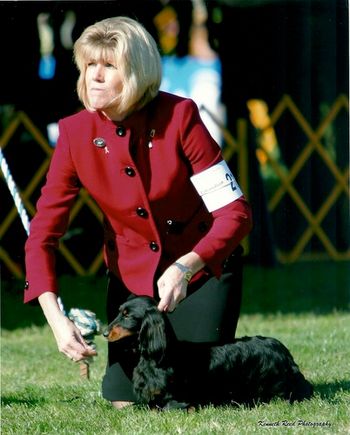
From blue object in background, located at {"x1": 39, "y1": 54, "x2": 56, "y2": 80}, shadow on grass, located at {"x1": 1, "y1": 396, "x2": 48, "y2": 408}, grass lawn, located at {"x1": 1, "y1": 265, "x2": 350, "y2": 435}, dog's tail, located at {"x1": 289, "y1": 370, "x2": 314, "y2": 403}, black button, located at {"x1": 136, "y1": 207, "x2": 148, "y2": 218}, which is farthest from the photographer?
blue object in background, located at {"x1": 39, "y1": 54, "x2": 56, "y2": 80}

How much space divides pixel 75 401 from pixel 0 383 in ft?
3.10

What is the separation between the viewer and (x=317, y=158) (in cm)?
1446

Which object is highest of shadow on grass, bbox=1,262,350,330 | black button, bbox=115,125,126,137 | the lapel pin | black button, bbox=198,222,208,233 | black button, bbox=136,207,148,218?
black button, bbox=115,125,126,137

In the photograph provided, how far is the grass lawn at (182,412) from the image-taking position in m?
3.82

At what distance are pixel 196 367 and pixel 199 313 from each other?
0.71 feet

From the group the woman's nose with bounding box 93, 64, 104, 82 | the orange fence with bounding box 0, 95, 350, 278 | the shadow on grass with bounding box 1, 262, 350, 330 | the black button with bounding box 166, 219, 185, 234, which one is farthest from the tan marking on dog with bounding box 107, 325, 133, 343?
the orange fence with bounding box 0, 95, 350, 278

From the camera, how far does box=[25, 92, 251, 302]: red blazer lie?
12.6 ft

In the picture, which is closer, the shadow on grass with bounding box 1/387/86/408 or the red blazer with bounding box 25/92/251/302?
the red blazer with bounding box 25/92/251/302

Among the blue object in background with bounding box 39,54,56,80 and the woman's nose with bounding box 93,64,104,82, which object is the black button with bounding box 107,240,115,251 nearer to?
the woman's nose with bounding box 93,64,104,82

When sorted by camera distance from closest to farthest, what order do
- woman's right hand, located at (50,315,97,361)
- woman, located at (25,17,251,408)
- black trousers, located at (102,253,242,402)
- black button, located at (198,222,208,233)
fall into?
1. woman's right hand, located at (50,315,97,361)
2. woman, located at (25,17,251,408)
3. black button, located at (198,222,208,233)
4. black trousers, located at (102,253,242,402)

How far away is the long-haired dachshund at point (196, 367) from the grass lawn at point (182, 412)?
8 cm

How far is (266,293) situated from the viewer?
9.95 m

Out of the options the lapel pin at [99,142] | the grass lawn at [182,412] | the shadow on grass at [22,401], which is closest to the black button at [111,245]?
the lapel pin at [99,142]

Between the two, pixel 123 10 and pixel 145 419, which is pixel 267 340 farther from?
pixel 123 10
